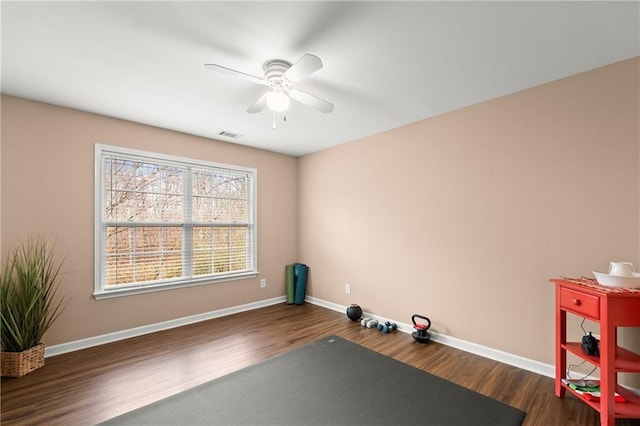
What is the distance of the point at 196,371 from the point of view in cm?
248

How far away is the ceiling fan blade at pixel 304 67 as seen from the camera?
1.72 m

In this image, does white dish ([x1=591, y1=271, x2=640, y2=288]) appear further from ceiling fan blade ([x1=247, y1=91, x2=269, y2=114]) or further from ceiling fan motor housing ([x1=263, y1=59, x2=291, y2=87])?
ceiling fan blade ([x1=247, y1=91, x2=269, y2=114])

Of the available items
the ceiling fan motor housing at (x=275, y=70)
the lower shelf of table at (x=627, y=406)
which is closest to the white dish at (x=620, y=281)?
the lower shelf of table at (x=627, y=406)

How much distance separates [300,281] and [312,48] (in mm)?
3508

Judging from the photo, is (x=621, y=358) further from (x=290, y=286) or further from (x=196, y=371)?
(x=290, y=286)

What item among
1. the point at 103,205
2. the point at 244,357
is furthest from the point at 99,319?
the point at 244,357

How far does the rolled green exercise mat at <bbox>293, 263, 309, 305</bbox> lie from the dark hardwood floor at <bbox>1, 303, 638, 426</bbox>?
2.85 feet

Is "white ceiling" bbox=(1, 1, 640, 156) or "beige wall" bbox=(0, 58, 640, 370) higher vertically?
"white ceiling" bbox=(1, 1, 640, 156)

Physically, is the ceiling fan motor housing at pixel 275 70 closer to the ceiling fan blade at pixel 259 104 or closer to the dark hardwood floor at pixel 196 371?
the ceiling fan blade at pixel 259 104

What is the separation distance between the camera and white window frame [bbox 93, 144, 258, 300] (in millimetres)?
3082

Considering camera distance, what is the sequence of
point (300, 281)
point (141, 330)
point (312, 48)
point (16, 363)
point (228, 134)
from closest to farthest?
point (312, 48) < point (16, 363) < point (141, 330) < point (228, 134) < point (300, 281)

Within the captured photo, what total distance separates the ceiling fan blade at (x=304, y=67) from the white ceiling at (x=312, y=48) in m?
0.21

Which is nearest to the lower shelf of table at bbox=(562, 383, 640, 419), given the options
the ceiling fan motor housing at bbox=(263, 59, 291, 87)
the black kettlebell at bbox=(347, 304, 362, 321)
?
the black kettlebell at bbox=(347, 304, 362, 321)

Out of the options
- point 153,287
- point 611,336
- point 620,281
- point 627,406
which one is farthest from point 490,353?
point 153,287
